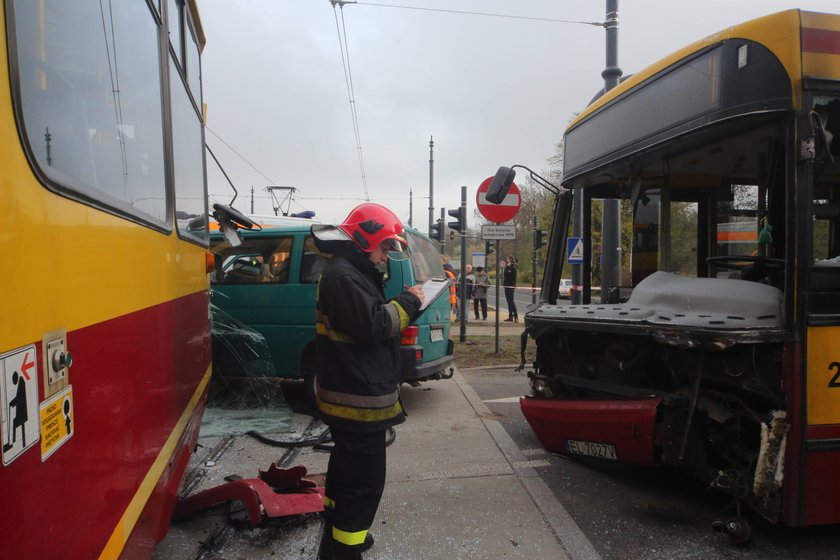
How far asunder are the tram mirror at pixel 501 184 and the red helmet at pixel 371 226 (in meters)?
1.69

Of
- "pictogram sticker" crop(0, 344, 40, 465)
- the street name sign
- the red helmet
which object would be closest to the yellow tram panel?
the red helmet

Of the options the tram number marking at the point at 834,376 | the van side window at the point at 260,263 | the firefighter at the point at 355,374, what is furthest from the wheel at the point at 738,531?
the van side window at the point at 260,263

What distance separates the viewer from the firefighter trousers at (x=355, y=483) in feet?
8.36

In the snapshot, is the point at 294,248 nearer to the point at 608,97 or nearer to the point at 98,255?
the point at 608,97

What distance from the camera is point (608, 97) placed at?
13.3 feet

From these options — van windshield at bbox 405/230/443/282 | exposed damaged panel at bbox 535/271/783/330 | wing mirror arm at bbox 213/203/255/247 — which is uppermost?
wing mirror arm at bbox 213/203/255/247

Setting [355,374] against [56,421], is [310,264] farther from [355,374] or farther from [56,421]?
[56,421]

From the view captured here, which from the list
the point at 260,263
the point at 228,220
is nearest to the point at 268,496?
the point at 228,220

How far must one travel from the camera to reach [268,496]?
3.15m

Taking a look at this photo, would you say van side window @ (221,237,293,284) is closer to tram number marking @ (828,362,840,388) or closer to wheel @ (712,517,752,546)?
wheel @ (712,517,752,546)

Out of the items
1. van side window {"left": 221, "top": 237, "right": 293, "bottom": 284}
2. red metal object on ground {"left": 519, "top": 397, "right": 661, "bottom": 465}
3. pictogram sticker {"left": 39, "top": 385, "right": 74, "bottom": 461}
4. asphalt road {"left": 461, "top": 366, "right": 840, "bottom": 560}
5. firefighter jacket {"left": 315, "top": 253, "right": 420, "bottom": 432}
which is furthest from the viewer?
van side window {"left": 221, "top": 237, "right": 293, "bottom": 284}

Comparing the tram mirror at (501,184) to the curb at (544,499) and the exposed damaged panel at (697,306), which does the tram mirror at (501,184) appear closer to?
the exposed damaged panel at (697,306)

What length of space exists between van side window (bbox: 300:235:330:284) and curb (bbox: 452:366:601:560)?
223cm

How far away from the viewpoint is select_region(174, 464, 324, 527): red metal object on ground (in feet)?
9.98
